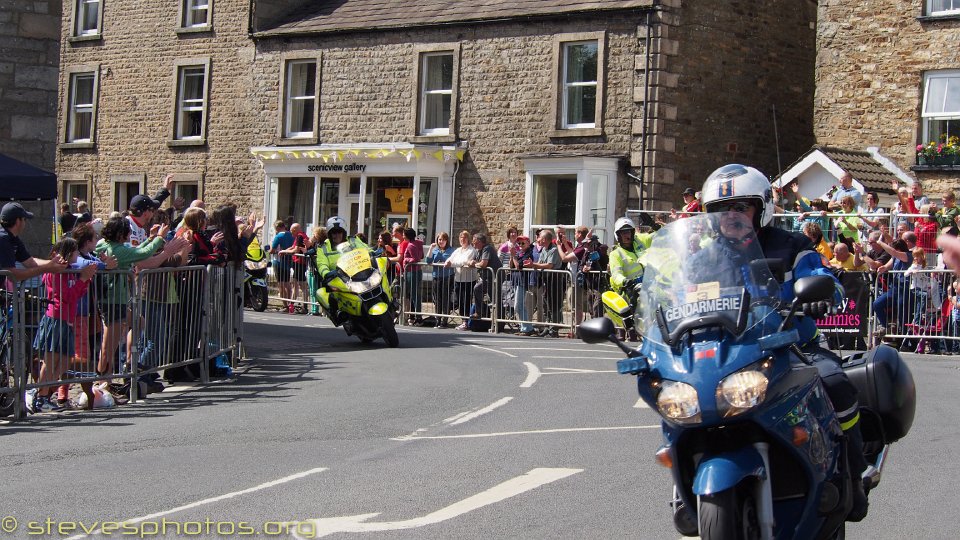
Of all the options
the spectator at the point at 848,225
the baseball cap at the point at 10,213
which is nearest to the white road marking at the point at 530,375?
the baseball cap at the point at 10,213

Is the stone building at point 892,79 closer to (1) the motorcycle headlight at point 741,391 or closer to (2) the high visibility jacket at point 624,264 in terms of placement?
(2) the high visibility jacket at point 624,264

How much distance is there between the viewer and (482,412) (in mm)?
11969

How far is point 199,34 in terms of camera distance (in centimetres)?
3775

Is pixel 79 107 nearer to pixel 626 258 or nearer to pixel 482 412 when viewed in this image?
pixel 626 258

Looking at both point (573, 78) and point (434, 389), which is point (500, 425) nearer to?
point (434, 389)

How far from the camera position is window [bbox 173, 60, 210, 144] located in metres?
37.9

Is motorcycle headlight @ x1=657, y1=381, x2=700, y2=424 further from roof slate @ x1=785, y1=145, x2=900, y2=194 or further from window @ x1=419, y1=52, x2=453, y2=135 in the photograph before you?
window @ x1=419, y1=52, x2=453, y2=135

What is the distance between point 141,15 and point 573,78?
15.3m

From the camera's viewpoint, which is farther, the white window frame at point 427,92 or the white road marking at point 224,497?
the white window frame at point 427,92

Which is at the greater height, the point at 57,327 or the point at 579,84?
the point at 579,84

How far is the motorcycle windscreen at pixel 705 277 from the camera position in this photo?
5832mm

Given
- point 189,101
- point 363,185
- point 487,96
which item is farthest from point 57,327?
point 189,101

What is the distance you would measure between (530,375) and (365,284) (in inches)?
167

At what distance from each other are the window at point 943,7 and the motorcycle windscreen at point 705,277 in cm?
2313
